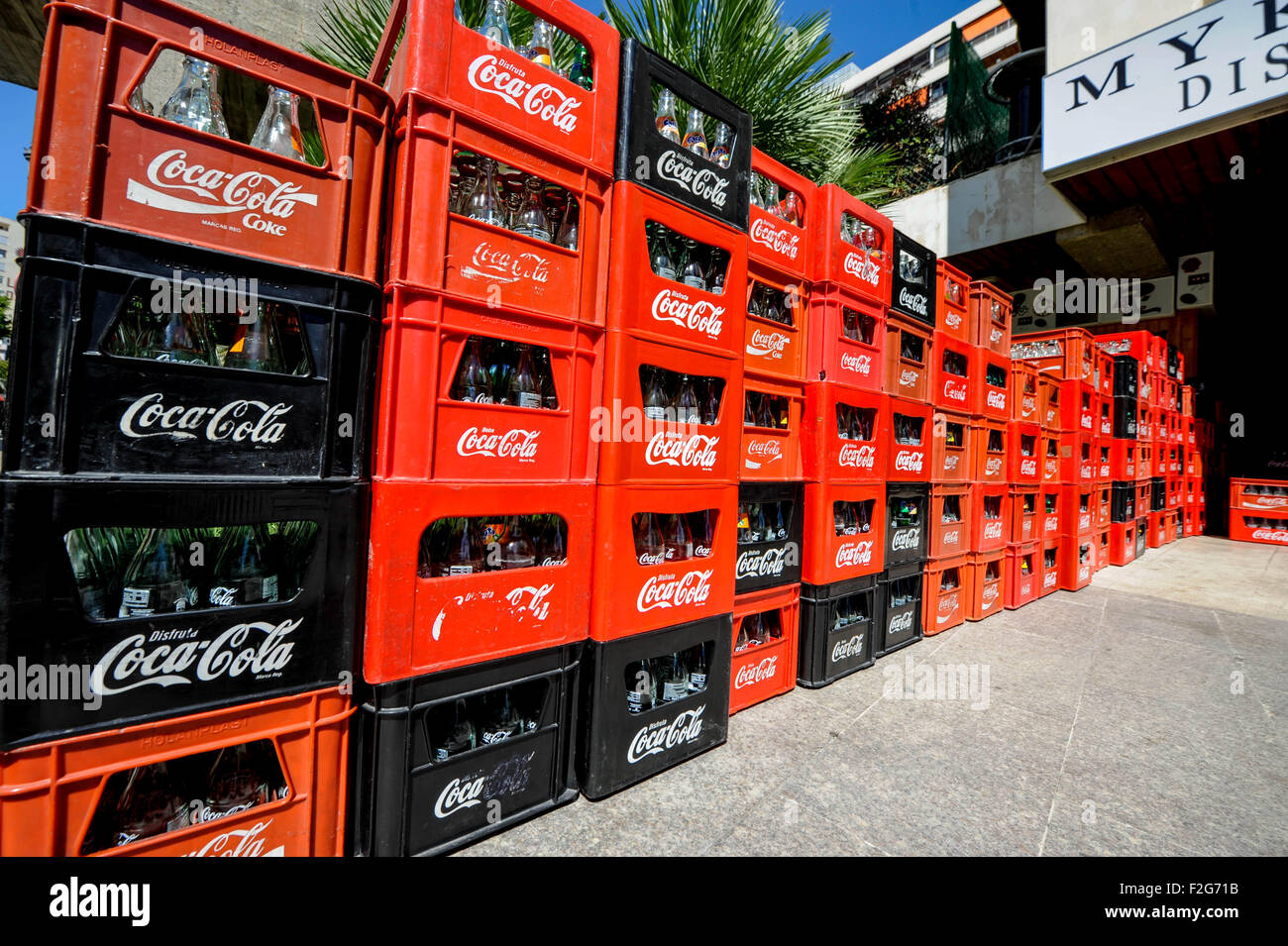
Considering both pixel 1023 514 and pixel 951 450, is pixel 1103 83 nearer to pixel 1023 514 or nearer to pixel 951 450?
pixel 1023 514

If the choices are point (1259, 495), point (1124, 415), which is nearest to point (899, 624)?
point (1124, 415)

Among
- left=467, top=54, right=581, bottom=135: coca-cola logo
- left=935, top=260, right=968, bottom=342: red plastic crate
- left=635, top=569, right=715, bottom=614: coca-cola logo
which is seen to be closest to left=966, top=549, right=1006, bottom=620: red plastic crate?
left=935, top=260, right=968, bottom=342: red plastic crate

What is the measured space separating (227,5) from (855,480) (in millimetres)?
5819

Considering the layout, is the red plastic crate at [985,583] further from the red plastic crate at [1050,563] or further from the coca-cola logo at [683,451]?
the coca-cola logo at [683,451]

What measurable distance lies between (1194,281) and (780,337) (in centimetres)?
1031

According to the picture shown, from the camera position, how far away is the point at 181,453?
1.38m

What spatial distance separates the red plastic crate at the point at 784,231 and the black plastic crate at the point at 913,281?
785 millimetres

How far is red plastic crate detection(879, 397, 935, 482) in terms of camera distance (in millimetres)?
3654

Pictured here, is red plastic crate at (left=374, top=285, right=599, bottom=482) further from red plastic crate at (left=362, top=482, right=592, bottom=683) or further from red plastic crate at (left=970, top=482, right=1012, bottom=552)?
red plastic crate at (left=970, top=482, right=1012, bottom=552)

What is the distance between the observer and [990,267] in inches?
401

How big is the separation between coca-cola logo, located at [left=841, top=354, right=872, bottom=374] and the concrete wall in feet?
25.3
